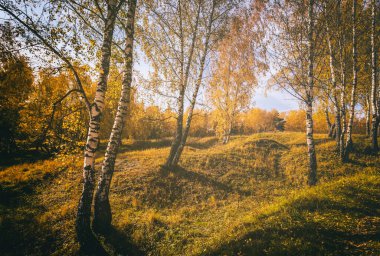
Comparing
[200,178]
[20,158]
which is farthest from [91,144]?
[20,158]

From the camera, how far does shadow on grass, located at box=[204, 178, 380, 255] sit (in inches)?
169

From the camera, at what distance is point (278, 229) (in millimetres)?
5289

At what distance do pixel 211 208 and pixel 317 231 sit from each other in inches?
200

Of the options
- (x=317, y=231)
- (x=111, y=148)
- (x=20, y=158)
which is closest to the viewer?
→ (x=317, y=231)

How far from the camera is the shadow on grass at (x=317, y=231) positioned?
4.28 meters

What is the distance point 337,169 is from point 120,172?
48.2 ft

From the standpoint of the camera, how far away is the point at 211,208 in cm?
920

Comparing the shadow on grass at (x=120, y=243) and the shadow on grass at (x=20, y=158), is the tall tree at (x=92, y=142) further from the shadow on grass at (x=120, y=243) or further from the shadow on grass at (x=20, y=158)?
the shadow on grass at (x=20, y=158)

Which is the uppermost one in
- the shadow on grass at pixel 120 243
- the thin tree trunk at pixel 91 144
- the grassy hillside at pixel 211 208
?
the thin tree trunk at pixel 91 144

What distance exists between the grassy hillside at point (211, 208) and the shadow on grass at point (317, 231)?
23mm

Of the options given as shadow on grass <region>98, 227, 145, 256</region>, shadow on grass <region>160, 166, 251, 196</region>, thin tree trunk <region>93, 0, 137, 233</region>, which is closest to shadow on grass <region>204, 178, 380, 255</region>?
shadow on grass <region>98, 227, 145, 256</region>

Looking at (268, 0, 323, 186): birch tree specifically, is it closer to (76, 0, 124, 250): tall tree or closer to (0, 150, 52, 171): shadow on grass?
(76, 0, 124, 250): tall tree

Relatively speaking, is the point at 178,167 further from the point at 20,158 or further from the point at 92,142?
the point at 20,158

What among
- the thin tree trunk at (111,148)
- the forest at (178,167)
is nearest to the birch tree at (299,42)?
the forest at (178,167)
